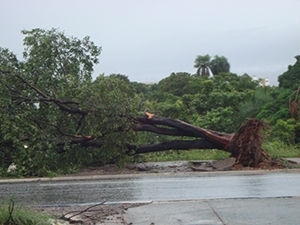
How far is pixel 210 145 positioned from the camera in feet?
50.9

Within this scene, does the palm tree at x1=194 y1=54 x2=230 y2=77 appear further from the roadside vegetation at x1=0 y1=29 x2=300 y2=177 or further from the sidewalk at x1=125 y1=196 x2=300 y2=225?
the sidewalk at x1=125 y1=196 x2=300 y2=225

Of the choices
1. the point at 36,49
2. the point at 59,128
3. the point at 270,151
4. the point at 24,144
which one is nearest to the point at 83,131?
the point at 59,128

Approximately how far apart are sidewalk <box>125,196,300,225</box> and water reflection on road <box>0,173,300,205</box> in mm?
823

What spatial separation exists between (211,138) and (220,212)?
8.13 metres

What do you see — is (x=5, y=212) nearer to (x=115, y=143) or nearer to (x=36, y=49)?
(x=115, y=143)

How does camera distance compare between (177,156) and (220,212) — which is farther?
(177,156)

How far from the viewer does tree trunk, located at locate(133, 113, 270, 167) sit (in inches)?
570

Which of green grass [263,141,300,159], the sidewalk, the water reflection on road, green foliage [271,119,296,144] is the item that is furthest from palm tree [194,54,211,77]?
the sidewalk

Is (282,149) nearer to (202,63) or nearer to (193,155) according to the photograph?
(193,155)

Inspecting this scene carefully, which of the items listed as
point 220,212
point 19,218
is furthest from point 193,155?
point 19,218

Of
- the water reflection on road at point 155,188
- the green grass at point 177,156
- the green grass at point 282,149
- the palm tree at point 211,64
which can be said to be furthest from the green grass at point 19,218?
the palm tree at point 211,64

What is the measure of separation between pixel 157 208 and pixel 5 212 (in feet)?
7.56

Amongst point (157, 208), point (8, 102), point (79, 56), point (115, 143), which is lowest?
point (157, 208)

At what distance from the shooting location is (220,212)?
712cm
